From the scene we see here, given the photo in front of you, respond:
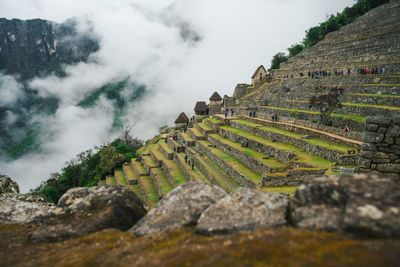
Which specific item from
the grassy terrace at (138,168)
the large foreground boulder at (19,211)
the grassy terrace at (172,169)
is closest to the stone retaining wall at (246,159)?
the grassy terrace at (172,169)

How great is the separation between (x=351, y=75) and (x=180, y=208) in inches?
1062

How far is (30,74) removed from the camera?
411 feet

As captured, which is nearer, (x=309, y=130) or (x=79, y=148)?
(x=309, y=130)

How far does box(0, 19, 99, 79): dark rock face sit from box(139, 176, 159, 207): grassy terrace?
374 feet

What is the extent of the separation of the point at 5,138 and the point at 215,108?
75320 millimetres

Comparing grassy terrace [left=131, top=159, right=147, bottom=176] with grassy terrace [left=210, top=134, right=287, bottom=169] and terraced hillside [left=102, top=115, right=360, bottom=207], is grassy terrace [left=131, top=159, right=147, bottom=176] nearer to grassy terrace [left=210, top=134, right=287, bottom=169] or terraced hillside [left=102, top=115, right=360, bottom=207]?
terraced hillside [left=102, top=115, right=360, bottom=207]

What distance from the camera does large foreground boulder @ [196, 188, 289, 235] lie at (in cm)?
532

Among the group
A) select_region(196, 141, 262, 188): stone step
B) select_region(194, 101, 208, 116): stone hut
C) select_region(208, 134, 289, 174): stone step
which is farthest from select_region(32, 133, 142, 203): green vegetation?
select_region(208, 134, 289, 174): stone step

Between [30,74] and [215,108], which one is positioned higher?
[30,74]

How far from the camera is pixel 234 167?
21266 millimetres

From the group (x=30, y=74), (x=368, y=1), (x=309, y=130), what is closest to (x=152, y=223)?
(x=309, y=130)

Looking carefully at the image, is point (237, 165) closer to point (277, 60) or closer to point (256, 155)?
point (256, 155)

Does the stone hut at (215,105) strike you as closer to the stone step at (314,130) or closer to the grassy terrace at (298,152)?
the stone step at (314,130)

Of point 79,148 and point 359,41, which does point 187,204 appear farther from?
point 79,148
